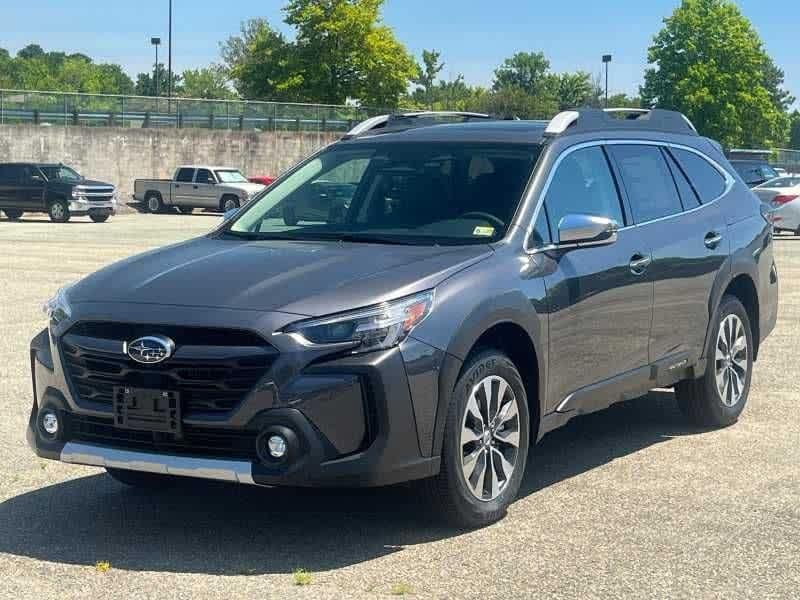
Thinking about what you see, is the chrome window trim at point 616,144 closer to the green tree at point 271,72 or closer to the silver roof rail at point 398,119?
the silver roof rail at point 398,119

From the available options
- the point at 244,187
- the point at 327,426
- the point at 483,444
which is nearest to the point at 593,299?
the point at 483,444

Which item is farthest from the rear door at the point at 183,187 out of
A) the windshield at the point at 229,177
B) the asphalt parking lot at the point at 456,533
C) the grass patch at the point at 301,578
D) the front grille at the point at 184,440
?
the grass patch at the point at 301,578

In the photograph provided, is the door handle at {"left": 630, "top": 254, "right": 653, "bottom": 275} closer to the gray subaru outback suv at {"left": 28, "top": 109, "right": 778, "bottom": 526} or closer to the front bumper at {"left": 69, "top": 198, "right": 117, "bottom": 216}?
the gray subaru outback suv at {"left": 28, "top": 109, "right": 778, "bottom": 526}

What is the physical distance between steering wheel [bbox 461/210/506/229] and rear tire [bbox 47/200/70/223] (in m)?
33.8

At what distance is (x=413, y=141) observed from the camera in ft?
23.2

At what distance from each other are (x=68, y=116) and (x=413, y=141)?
4870 cm

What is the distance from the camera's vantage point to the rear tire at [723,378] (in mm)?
8016

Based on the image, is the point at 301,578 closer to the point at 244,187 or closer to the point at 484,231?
the point at 484,231

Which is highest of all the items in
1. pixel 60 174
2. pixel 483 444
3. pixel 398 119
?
pixel 398 119

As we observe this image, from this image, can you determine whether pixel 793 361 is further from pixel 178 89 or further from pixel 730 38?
pixel 178 89

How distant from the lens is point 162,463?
5312 mm

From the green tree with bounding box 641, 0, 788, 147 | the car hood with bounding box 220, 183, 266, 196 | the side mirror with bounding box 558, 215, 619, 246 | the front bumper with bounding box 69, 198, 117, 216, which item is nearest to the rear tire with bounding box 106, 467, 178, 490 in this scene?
the side mirror with bounding box 558, 215, 619, 246

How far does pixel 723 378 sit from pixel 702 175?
4.06 ft

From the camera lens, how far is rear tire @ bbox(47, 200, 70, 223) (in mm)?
38875
